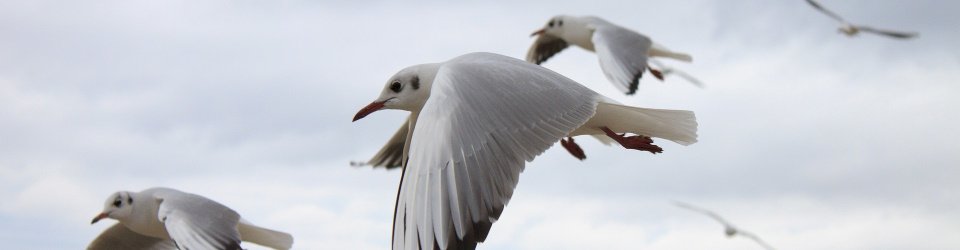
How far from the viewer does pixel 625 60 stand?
22.1 ft

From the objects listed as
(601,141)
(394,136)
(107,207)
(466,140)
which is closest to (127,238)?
(107,207)

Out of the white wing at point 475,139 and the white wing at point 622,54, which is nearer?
the white wing at point 475,139

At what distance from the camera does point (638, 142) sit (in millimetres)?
3512

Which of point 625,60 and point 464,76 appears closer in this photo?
point 464,76

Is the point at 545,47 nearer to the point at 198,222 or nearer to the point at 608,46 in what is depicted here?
the point at 608,46

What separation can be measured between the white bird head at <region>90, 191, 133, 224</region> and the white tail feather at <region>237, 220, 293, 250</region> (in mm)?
618

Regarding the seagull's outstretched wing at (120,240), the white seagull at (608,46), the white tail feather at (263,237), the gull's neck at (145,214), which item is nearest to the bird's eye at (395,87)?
the white tail feather at (263,237)

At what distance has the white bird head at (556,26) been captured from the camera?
27.4ft

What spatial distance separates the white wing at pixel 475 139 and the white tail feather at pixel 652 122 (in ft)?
0.55

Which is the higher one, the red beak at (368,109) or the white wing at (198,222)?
the red beak at (368,109)

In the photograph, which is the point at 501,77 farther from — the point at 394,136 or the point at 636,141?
the point at 394,136

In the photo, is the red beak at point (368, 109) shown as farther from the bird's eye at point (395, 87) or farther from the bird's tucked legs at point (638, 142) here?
the bird's tucked legs at point (638, 142)

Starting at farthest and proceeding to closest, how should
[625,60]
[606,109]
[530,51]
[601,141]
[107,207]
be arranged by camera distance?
1. [530,51]
2. [625,60]
3. [107,207]
4. [601,141]
5. [606,109]

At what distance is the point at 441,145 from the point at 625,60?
4.38m
